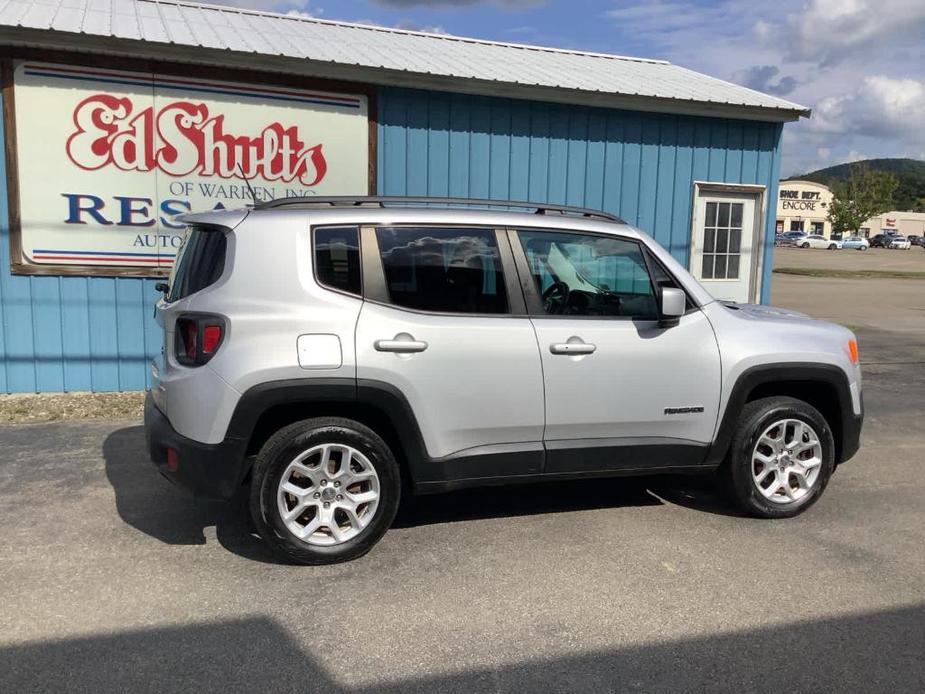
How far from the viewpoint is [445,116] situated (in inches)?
340

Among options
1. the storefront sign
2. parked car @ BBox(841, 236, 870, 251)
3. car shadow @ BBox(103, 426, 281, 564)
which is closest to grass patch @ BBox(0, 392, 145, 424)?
car shadow @ BBox(103, 426, 281, 564)

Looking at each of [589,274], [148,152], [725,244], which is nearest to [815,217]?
[725,244]

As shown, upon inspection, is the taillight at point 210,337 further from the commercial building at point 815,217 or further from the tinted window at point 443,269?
the commercial building at point 815,217

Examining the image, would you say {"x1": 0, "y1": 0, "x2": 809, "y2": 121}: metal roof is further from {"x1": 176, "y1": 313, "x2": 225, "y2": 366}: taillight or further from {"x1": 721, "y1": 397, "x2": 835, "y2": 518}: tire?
{"x1": 721, "y1": 397, "x2": 835, "y2": 518}: tire

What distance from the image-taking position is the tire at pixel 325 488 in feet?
12.5

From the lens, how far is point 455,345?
3.97 meters

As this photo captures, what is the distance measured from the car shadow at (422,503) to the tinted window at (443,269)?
1345 mm

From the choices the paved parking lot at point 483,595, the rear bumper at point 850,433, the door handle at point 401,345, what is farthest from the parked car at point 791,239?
the door handle at point 401,345

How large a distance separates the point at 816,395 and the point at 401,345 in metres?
2.63

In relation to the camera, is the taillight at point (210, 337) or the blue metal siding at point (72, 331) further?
the blue metal siding at point (72, 331)

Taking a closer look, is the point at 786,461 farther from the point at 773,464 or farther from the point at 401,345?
the point at 401,345

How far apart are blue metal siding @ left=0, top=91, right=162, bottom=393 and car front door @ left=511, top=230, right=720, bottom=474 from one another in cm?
512

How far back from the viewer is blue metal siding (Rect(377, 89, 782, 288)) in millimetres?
8570

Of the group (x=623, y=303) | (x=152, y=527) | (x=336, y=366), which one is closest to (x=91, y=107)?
(x=152, y=527)
